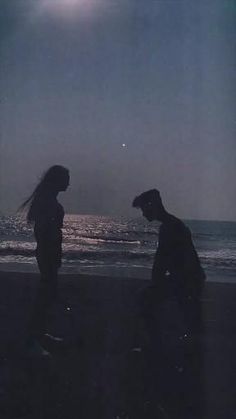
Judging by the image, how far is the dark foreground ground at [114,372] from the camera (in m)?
4.79

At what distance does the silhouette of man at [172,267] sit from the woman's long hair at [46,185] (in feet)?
3.37

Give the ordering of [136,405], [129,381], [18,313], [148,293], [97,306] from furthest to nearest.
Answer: [97,306] → [18,313] → [148,293] → [129,381] → [136,405]

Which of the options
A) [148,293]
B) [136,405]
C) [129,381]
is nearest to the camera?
[136,405]

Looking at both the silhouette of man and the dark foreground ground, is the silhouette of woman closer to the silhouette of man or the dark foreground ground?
the dark foreground ground

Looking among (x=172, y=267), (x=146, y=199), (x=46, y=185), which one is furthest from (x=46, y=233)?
(x=172, y=267)

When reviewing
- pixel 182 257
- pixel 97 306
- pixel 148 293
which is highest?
pixel 182 257

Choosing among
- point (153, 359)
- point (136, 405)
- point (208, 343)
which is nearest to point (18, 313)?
point (208, 343)

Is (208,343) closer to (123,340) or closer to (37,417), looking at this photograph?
(123,340)

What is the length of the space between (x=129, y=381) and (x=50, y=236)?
160cm

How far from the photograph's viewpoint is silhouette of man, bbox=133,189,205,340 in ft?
18.8

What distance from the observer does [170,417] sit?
4.61 meters

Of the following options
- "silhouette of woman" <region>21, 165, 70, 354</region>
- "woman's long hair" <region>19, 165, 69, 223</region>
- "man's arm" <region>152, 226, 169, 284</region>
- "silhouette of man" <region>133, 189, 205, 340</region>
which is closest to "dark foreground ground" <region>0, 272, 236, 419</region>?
"silhouette of woman" <region>21, 165, 70, 354</region>

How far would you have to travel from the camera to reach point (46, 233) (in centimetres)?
630

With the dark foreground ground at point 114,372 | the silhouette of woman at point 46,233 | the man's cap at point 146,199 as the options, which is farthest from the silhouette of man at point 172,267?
the silhouette of woman at point 46,233
